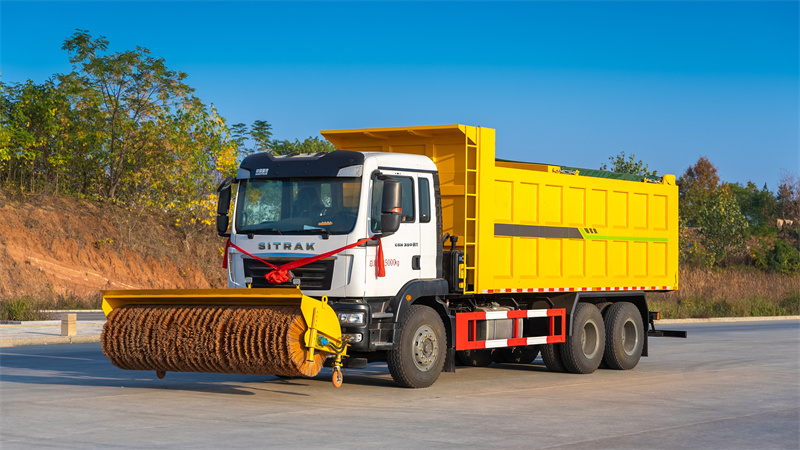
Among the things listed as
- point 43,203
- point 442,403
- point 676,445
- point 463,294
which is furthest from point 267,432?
point 43,203

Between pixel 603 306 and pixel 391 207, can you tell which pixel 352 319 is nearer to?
pixel 391 207

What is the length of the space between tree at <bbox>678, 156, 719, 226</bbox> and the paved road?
207 ft

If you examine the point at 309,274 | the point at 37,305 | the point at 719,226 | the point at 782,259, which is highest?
the point at 719,226

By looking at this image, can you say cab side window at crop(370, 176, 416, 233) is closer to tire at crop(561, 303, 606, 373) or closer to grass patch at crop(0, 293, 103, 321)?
tire at crop(561, 303, 606, 373)

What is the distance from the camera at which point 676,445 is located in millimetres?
9750

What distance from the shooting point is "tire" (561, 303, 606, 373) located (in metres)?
16.8

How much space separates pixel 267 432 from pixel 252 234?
13.3 ft

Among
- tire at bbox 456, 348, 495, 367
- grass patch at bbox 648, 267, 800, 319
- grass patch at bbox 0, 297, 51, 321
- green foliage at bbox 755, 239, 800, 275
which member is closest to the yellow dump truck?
tire at bbox 456, 348, 495, 367

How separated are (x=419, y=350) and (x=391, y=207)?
2055 millimetres

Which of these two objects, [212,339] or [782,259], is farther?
[782,259]

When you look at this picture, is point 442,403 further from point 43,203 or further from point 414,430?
point 43,203

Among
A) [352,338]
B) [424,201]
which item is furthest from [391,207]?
[352,338]

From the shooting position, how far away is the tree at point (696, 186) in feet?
261

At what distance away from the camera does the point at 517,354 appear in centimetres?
1841
